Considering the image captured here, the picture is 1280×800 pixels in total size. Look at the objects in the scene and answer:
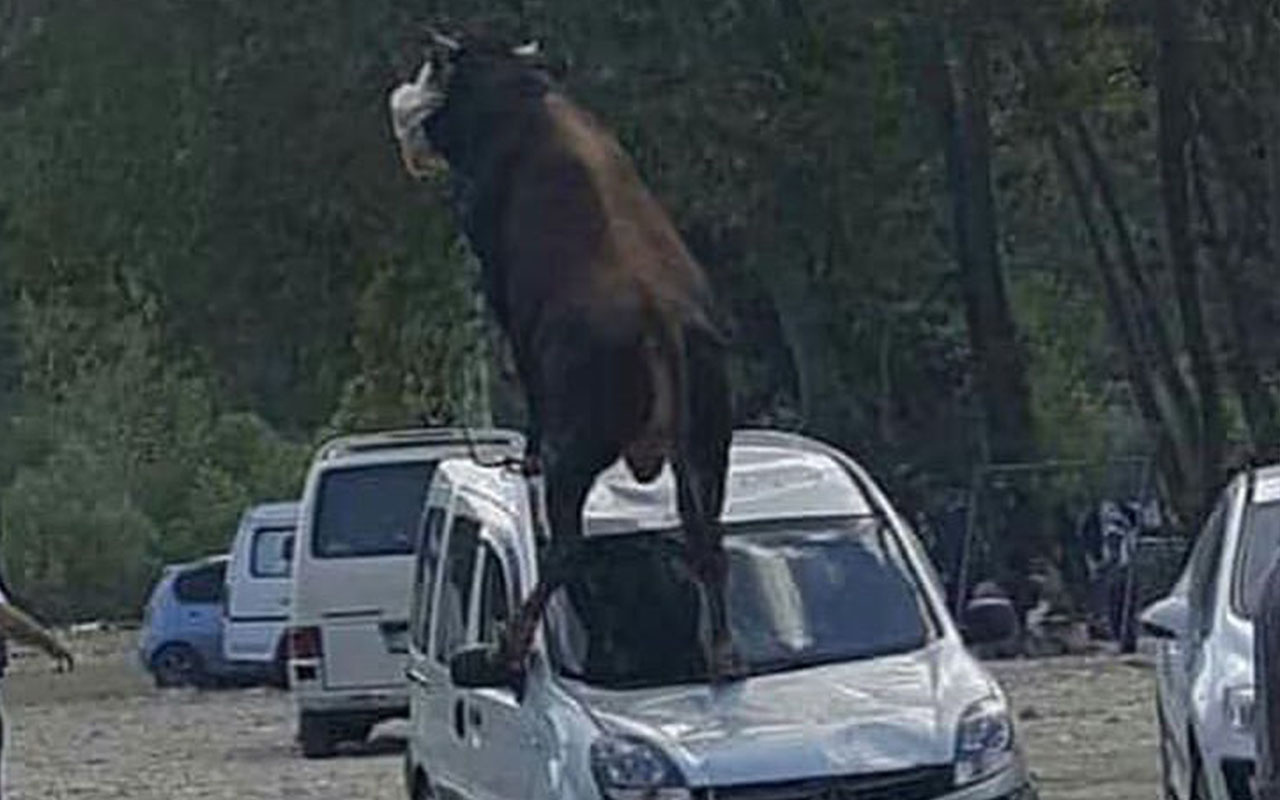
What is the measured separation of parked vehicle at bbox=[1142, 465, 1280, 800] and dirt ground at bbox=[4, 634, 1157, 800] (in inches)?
172

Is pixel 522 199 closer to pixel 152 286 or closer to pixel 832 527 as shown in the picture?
pixel 832 527

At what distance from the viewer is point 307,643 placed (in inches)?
1137

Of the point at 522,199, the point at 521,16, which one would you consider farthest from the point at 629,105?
the point at 522,199

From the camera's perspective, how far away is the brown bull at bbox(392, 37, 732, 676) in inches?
576

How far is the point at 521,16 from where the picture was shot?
35.8 meters

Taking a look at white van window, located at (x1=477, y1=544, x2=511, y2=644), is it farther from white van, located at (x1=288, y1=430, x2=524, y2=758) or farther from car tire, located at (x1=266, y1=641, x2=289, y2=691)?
car tire, located at (x1=266, y1=641, x2=289, y2=691)

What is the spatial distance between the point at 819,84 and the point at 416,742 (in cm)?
2063

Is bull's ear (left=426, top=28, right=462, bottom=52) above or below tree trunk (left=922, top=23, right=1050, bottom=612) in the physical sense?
above

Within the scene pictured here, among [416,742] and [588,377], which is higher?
[588,377]

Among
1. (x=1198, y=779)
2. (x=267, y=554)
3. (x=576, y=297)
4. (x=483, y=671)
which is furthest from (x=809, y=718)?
(x=267, y=554)

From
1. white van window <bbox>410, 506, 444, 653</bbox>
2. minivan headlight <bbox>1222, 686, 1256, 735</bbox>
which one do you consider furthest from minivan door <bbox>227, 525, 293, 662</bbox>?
minivan headlight <bbox>1222, 686, 1256, 735</bbox>

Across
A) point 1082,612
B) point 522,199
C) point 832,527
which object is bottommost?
point 1082,612

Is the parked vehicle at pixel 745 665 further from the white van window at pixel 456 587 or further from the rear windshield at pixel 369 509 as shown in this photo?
the rear windshield at pixel 369 509

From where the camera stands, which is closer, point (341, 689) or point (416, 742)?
point (416, 742)
